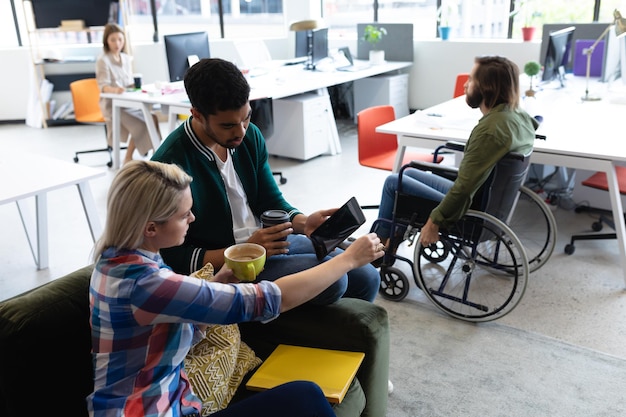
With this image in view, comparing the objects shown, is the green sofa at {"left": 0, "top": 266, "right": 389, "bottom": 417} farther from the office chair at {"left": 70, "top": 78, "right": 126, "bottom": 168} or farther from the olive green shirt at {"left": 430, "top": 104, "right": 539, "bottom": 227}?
the office chair at {"left": 70, "top": 78, "right": 126, "bottom": 168}

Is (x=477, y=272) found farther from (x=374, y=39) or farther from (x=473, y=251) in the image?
(x=374, y=39)

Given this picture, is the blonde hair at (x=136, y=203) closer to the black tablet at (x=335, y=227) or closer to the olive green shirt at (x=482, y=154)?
the black tablet at (x=335, y=227)

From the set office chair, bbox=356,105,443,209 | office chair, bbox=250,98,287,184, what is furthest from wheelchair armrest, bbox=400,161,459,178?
office chair, bbox=250,98,287,184

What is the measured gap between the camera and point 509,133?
222cm

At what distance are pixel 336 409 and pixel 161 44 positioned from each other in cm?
602

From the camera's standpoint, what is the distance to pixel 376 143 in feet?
11.5

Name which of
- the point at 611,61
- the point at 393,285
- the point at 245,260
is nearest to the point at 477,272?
the point at 393,285

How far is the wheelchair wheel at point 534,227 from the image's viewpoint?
110 inches

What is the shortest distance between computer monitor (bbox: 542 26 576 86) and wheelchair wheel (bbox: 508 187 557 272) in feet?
3.78

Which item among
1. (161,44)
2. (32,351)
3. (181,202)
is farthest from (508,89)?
(161,44)

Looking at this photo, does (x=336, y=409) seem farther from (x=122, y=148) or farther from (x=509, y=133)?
(x=122, y=148)

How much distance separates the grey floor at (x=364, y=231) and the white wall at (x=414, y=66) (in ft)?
5.20

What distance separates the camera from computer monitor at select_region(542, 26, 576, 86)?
13.8 ft

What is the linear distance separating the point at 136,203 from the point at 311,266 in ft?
2.37
